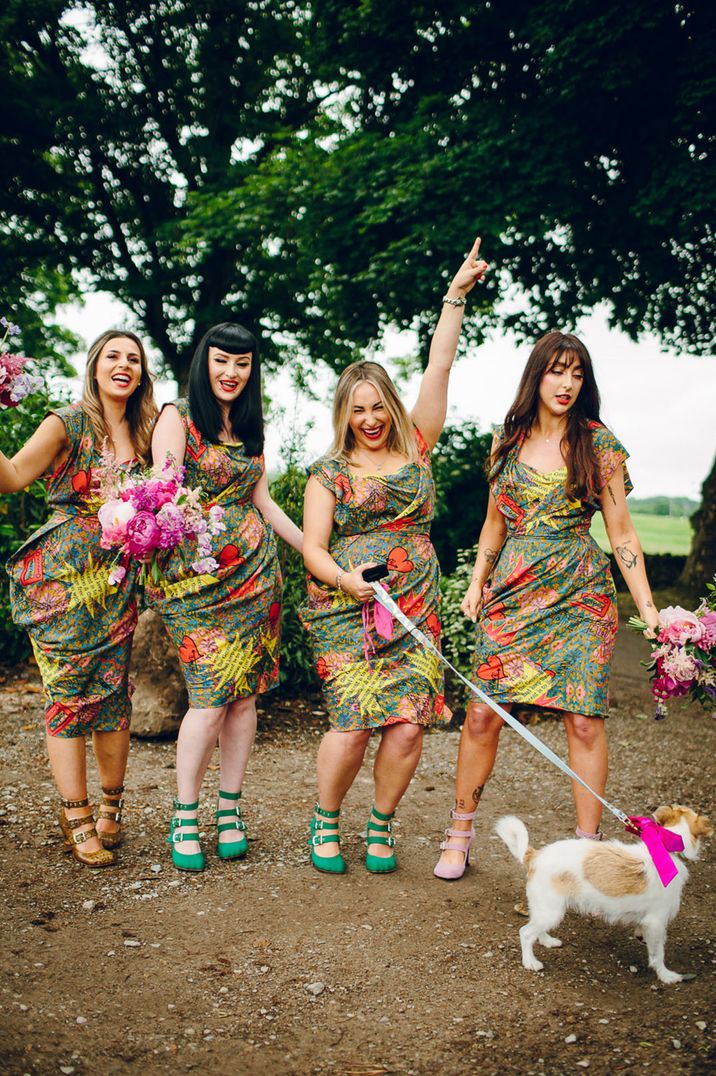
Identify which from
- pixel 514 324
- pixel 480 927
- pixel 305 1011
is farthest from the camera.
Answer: pixel 514 324

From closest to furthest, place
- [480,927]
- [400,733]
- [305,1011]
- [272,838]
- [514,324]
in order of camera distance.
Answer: [305,1011] < [480,927] < [400,733] < [272,838] < [514,324]

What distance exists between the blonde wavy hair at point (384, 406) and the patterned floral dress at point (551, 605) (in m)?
0.47

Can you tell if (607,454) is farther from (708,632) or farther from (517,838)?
(517,838)

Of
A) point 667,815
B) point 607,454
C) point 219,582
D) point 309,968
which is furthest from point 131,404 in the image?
point 667,815

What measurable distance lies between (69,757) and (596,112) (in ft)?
30.2

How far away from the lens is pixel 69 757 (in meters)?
3.85

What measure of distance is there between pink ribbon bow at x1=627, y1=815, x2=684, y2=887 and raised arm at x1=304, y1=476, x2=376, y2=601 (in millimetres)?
1370

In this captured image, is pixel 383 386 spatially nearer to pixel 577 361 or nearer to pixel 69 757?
pixel 577 361

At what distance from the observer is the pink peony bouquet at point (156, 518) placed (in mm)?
3410

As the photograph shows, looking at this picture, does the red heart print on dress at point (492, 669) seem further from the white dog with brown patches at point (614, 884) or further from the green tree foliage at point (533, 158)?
the green tree foliage at point (533, 158)

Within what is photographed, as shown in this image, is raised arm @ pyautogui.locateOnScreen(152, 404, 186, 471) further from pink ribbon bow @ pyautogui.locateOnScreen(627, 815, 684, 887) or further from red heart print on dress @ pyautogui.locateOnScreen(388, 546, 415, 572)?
pink ribbon bow @ pyautogui.locateOnScreen(627, 815, 684, 887)

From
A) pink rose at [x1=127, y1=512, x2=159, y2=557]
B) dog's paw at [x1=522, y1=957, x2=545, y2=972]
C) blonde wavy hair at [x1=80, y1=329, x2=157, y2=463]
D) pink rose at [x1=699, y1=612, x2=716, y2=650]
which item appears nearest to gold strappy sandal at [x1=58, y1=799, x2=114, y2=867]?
pink rose at [x1=127, y1=512, x2=159, y2=557]

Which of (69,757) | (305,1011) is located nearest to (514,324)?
(69,757)

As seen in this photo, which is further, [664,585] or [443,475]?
[664,585]
